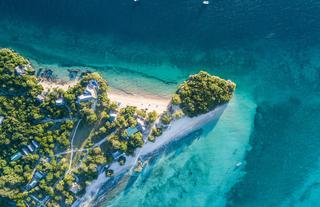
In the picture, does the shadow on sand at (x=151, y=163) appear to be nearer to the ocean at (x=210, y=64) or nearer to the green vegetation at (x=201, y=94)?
the ocean at (x=210, y=64)

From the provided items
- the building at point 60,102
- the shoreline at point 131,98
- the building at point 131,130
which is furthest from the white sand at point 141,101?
the building at point 60,102

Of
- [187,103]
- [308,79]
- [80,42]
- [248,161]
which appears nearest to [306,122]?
[308,79]

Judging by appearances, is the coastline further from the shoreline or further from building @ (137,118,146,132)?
the shoreline

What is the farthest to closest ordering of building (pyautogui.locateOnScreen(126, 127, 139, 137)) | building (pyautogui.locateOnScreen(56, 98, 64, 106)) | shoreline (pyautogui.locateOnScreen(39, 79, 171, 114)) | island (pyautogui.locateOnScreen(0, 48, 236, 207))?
1. shoreline (pyautogui.locateOnScreen(39, 79, 171, 114))
2. building (pyautogui.locateOnScreen(126, 127, 139, 137))
3. building (pyautogui.locateOnScreen(56, 98, 64, 106))
4. island (pyautogui.locateOnScreen(0, 48, 236, 207))

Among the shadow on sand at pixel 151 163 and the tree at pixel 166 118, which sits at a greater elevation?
the tree at pixel 166 118

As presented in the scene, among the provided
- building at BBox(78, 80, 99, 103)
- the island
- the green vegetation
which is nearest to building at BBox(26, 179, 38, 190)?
the island

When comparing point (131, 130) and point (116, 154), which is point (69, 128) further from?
point (131, 130)

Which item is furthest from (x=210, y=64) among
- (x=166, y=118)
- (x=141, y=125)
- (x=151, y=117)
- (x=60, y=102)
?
(x=60, y=102)
